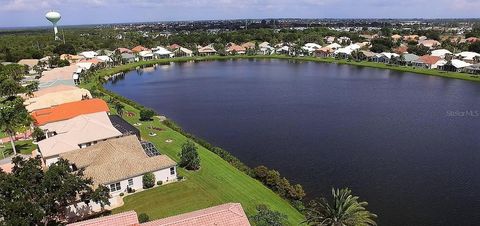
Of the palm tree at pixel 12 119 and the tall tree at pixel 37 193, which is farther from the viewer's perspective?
the palm tree at pixel 12 119

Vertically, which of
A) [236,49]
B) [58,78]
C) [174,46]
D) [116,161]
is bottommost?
Result: [116,161]

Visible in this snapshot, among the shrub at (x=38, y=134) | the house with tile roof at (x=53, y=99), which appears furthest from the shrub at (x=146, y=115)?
the house with tile roof at (x=53, y=99)

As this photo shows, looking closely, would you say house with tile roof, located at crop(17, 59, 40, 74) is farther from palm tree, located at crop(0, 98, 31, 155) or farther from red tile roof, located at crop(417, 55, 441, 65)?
red tile roof, located at crop(417, 55, 441, 65)

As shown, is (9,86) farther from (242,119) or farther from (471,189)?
(471,189)

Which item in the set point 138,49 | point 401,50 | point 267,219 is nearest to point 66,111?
point 267,219

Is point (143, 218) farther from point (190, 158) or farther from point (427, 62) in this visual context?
point (427, 62)

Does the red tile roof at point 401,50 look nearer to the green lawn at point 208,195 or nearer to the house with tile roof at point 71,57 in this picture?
the house with tile roof at point 71,57
